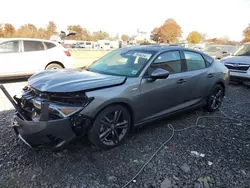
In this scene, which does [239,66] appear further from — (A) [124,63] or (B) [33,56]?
(B) [33,56]

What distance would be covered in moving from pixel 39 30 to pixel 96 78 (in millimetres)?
78690

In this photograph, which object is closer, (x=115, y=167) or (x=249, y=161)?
(x=115, y=167)

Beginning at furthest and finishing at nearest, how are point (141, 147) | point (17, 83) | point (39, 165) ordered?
point (17, 83)
point (141, 147)
point (39, 165)

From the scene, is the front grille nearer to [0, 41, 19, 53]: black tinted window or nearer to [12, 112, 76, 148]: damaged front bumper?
[12, 112, 76, 148]: damaged front bumper

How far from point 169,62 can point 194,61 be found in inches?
32.8

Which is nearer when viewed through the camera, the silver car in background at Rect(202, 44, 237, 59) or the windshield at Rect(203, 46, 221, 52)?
the silver car in background at Rect(202, 44, 237, 59)

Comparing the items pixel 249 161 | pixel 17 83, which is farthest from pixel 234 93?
pixel 17 83

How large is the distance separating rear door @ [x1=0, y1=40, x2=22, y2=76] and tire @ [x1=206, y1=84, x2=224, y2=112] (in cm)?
A: 638

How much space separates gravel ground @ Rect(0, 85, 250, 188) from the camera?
2.65 metres

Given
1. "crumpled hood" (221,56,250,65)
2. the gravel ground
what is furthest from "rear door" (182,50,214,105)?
"crumpled hood" (221,56,250,65)

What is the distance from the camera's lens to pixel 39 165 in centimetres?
290

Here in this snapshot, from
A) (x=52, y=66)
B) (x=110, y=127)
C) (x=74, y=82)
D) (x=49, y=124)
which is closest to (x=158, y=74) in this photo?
(x=110, y=127)

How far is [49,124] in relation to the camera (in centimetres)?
263

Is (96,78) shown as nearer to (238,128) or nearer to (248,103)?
(238,128)
